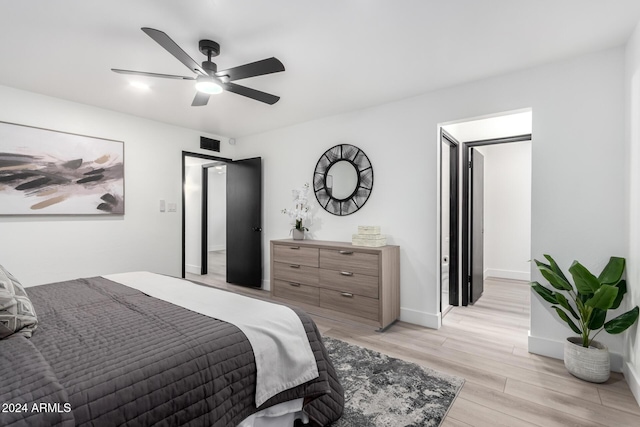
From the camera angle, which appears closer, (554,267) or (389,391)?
(389,391)

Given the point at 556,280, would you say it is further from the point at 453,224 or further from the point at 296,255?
the point at 296,255

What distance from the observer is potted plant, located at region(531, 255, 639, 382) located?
1.97 m

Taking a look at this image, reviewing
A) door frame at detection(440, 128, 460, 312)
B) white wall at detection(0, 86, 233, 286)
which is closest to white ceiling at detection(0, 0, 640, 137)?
white wall at detection(0, 86, 233, 286)

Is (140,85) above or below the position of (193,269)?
above

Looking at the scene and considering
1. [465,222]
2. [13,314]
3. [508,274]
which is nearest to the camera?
[13,314]

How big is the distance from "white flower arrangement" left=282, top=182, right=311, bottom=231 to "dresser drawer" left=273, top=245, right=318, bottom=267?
399 mm

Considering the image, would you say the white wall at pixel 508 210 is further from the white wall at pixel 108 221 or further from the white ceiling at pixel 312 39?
the white wall at pixel 108 221

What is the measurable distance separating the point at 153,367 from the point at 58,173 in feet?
10.4

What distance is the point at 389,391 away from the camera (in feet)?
6.36

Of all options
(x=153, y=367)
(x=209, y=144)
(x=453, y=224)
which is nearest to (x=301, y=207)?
(x=209, y=144)

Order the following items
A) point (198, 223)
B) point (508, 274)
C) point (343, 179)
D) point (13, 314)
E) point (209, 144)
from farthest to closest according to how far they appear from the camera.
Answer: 1. point (198, 223)
2. point (508, 274)
3. point (209, 144)
4. point (343, 179)
5. point (13, 314)

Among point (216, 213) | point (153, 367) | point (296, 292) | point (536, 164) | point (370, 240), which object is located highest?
point (536, 164)

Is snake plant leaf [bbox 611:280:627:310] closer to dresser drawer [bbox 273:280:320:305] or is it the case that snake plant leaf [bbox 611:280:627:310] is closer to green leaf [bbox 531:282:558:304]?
green leaf [bbox 531:282:558:304]

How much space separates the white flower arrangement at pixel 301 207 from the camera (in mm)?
3990
